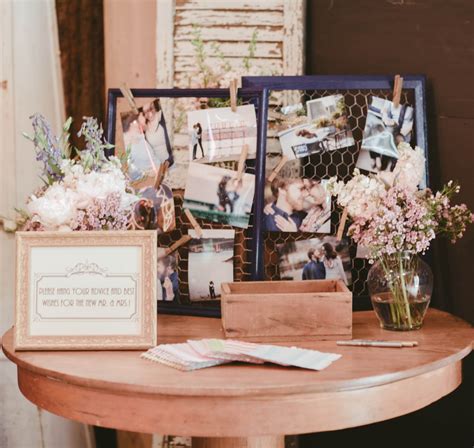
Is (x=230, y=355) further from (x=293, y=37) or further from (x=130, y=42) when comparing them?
(x=130, y=42)

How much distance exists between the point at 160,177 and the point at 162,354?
65 centimetres

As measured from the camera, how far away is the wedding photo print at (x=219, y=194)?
2.15 m

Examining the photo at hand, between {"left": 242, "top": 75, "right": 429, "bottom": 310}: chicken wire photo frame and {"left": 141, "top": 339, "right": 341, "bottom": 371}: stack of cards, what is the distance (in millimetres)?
442

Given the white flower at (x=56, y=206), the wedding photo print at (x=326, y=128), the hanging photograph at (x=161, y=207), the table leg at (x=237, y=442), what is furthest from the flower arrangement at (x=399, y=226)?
the white flower at (x=56, y=206)

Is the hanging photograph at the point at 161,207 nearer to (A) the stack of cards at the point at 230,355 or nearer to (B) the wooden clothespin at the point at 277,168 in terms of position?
(B) the wooden clothespin at the point at 277,168

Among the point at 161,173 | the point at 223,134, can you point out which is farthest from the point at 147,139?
the point at 223,134

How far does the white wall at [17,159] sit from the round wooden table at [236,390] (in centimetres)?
75

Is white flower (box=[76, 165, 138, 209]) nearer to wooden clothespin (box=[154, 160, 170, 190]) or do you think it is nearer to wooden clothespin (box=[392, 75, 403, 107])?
wooden clothespin (box=[154, 160, 170, 190])

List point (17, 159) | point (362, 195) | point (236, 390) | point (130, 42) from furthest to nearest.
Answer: point (130, 42)
point (17, 159)
point (362, 195)
point (236, 390)

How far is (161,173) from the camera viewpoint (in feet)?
7.20

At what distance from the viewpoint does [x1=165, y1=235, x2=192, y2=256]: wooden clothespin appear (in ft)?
7.18

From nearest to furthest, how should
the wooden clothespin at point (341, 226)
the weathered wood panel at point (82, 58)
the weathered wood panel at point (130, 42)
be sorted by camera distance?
the wooden clothespin at point (341, 226)
the weathered wood panel at point (130, 42)
the weathered wood panel at point (82, 58)

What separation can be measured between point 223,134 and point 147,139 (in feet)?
0.71

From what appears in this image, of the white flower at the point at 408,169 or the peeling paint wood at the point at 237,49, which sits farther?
the peeling paint wood at the point at 237,49
